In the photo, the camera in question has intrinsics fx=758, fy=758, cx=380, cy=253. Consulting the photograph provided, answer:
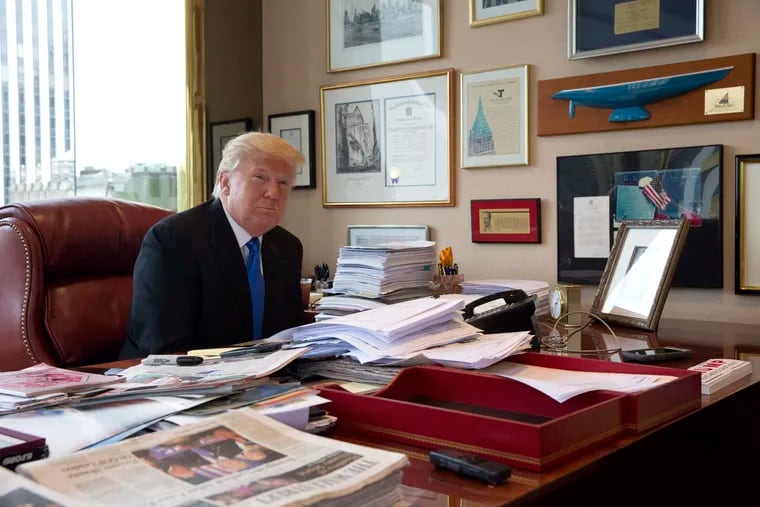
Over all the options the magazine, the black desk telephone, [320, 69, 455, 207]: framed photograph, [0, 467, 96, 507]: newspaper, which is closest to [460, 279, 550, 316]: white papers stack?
[320, 69, 455, 207]: framed photograph

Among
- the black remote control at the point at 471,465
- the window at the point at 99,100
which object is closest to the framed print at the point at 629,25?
the window at the point at 99,100

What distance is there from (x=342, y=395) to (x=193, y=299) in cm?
107

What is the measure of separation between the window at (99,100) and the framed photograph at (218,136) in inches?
5.1

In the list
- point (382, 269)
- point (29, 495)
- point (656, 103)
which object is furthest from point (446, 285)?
point (29, 495)

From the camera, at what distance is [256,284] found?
2213 mm

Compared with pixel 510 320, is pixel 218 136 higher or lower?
higher

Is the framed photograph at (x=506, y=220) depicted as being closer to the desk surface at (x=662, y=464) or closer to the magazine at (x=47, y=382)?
the desk surface at (x=662, y=464)

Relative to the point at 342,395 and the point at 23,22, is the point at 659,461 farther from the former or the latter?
the point at 23,22

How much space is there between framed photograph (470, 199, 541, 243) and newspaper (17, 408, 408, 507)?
1.90m

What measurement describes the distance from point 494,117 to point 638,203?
609 mm

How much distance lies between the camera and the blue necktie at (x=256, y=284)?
7.20 ft

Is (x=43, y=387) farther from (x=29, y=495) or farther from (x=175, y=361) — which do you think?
(x=29, y=495)

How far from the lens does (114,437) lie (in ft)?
3.01

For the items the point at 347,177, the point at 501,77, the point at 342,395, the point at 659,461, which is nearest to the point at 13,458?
the point at 342,395
